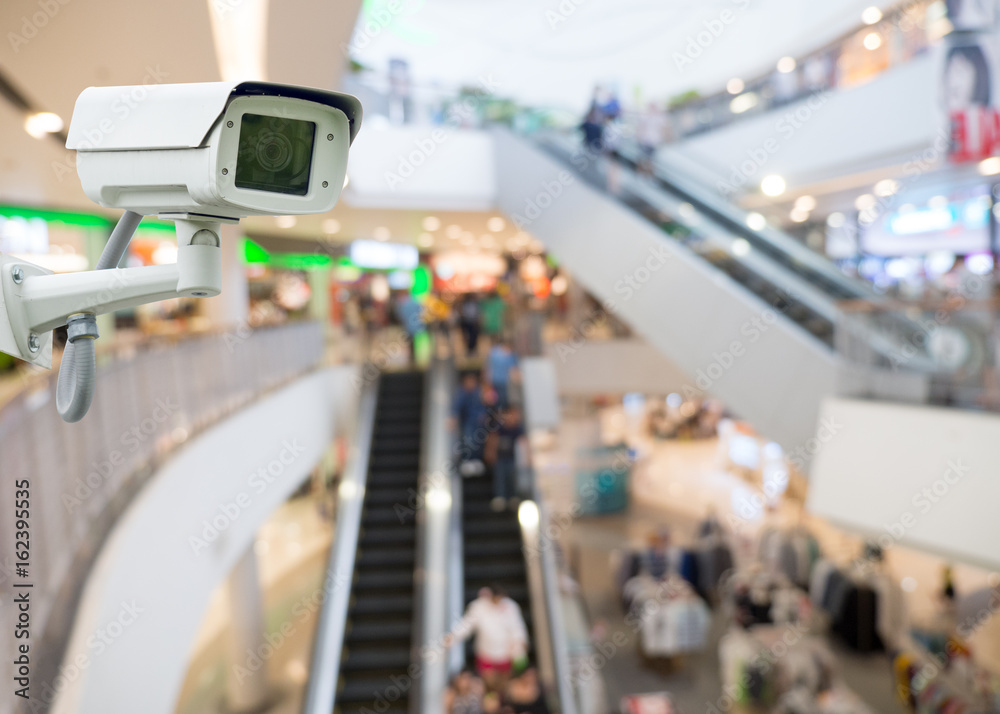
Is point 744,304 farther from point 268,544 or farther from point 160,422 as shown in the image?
point 268,544

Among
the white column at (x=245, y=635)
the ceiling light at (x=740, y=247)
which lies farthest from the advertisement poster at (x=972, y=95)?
the white column at (x=245, y=635)

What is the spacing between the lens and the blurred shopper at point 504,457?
32.9 ft

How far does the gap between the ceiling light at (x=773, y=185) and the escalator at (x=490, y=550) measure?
6442 mm

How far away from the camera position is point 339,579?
8.73 m

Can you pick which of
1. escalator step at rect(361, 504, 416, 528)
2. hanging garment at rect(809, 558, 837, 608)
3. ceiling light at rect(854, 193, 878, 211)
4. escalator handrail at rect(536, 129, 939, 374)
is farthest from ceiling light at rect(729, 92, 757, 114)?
escalator step at rect(361, 504, 416, 528)

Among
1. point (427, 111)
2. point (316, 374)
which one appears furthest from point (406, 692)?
point (427, 111)

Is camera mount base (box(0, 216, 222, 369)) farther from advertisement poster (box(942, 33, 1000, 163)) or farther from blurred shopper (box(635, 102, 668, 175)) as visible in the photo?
blurred shopper (box(635, 102, 668, 175))

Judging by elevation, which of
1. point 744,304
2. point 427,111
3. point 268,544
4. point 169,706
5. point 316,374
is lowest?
point 268,544

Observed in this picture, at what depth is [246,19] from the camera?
3.16 metres

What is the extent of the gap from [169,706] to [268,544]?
12.1 metres

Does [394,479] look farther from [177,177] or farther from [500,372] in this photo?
[177,177]

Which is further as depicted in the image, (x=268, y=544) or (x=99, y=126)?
(x=268, y=544)

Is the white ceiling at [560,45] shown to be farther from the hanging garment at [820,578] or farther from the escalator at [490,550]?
the hanging garment at [820,578]

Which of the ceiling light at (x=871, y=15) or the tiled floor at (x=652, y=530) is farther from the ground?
the ceiling light at (x=871, y=15)
